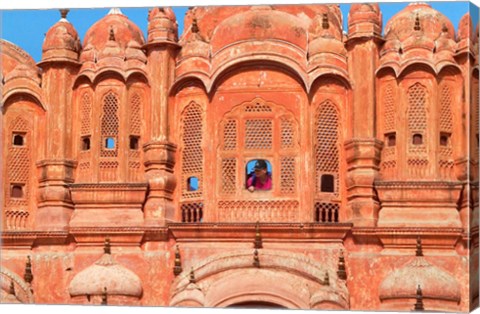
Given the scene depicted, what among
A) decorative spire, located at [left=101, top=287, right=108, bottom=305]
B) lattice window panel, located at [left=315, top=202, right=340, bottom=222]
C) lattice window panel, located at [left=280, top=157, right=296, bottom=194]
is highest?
lattice window panel, located at [left=280, top=157, right=296, bottom=194]

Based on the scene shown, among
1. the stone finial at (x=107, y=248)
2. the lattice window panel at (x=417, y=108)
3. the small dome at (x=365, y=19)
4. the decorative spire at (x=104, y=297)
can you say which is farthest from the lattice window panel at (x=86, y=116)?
the lattice window panel at (x=417, y=108)

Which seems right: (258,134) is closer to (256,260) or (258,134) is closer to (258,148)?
(258,148)

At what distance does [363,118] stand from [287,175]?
964mm

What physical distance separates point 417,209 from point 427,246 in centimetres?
42

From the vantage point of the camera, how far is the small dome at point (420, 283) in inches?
626

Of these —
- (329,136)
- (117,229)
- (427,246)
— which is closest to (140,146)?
(117,229)

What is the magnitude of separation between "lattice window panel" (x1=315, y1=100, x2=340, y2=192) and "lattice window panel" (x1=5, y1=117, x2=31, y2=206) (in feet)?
10.2

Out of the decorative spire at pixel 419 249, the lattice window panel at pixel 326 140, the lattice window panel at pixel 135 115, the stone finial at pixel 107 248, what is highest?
the lattice window panel at pixel 135 115

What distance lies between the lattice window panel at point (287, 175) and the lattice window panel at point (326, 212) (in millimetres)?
312

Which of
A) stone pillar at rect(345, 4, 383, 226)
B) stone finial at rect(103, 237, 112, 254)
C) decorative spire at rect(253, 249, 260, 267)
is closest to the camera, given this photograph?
decorative spire at rect(253, 249, 260, 267)

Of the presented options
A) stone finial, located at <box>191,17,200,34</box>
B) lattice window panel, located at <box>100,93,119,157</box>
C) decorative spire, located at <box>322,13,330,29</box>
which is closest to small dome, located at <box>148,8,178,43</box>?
stone finial, located at <box>191,17,200,34</box>

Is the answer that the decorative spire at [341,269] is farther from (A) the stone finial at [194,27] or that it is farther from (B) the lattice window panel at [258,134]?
(A) the stone finial at [194,27]

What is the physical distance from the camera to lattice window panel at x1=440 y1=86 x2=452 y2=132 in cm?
1653

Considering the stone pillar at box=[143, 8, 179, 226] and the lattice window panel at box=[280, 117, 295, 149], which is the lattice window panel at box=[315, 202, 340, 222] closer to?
the lattice window panel at box=[280, 117, 295, 149]
